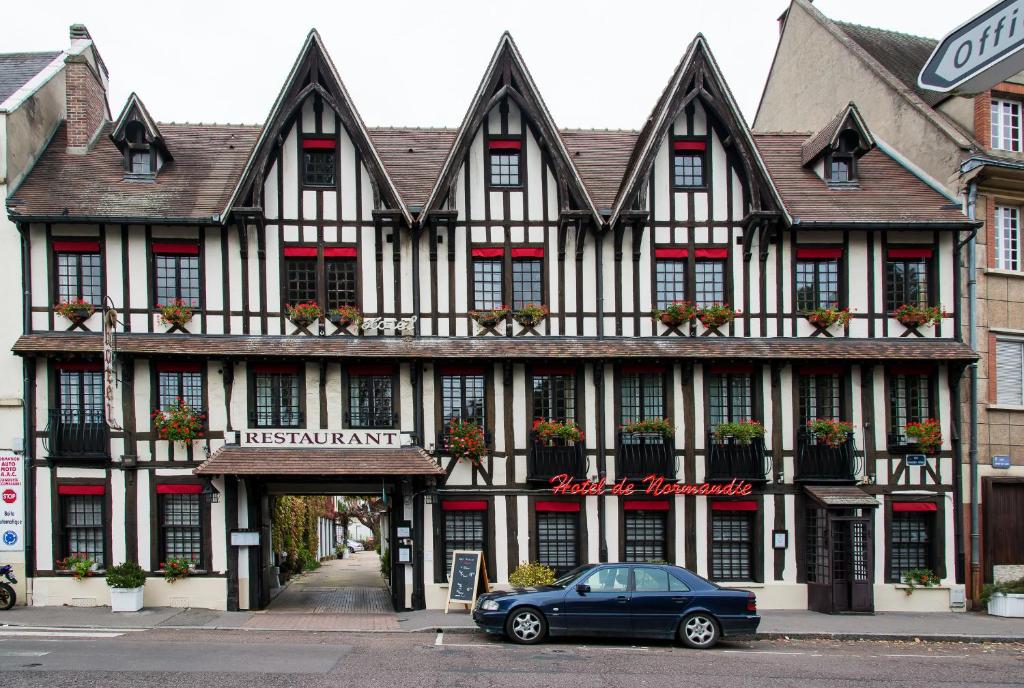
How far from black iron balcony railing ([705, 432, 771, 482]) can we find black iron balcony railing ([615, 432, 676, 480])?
3.12ft

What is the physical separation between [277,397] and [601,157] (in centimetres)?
1077

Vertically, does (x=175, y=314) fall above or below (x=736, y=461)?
above

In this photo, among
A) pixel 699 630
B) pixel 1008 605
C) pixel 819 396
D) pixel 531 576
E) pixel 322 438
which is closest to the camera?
pixel 699 630

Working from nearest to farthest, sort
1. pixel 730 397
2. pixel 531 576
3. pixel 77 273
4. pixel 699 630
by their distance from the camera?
1. pixel 699 630
2. pixel 531 576
3. pixel 77 273
4. pixel 730 397

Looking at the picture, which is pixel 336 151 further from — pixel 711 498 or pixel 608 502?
pixel 711 498

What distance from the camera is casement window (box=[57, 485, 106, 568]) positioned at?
20.8 metres

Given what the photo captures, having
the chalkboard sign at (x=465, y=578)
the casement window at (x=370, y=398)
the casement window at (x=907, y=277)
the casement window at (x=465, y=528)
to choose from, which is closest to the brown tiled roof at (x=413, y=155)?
the casement window at (x=370, y=398)

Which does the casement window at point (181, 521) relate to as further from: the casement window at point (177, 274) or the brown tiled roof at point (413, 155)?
the brown tiled roof at point (413, 155)

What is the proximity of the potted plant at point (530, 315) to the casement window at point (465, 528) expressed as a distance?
451 centimetres

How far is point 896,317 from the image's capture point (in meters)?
22.1

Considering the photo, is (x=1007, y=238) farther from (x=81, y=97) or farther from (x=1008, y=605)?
(x=81, y=97)

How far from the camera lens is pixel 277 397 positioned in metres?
21.3

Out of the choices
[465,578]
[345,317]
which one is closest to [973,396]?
[465,578]

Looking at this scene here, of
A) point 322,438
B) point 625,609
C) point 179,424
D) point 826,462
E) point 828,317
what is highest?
point 828,317
